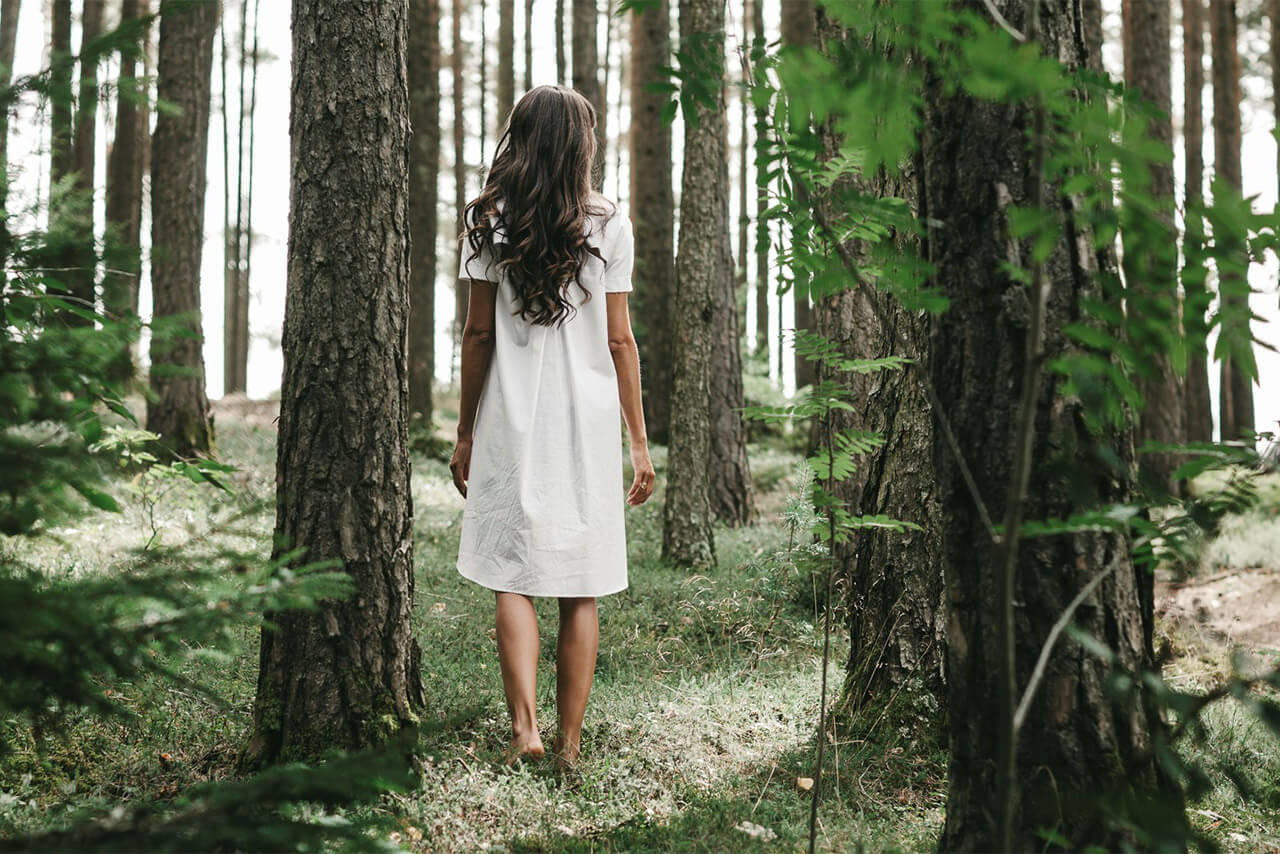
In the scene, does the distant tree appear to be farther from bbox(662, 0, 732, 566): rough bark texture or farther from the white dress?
the white dress

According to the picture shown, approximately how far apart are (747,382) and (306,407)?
38.6 ft

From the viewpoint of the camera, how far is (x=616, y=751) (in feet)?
10.9

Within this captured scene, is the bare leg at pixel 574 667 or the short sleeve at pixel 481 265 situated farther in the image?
the short sleeve at pixel 481 265

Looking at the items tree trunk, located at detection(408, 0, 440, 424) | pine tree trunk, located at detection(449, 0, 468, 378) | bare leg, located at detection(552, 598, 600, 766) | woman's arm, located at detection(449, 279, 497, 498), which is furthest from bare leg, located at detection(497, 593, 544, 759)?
pine tree trunk, located at detection(449, 0, 468, 378)

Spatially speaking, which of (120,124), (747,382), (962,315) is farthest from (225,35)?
(962,315)

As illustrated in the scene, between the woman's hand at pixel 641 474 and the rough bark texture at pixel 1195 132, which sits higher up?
the rough bark texture at pixel 1195 132

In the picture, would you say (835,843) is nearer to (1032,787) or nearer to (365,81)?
(1032,787)

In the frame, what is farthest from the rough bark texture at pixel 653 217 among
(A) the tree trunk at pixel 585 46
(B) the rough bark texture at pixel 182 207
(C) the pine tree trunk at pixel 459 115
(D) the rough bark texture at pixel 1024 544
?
(D) the rough bark texture at pixel 1024 544

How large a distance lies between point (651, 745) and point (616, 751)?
14cm

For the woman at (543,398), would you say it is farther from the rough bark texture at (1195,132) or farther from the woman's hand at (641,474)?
the rough bark texture at (1195,132)

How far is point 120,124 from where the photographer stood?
13742 mm

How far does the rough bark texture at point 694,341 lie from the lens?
22.6ft

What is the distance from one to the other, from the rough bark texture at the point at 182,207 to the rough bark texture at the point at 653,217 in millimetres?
5899

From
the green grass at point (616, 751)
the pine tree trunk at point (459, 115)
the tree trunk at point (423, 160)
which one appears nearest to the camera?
the green grass at point (616, 751)
